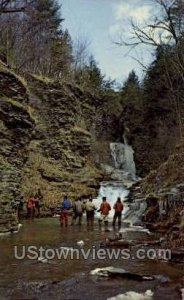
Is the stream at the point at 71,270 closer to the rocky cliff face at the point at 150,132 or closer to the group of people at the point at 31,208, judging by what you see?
the group of people at the point at 31,208

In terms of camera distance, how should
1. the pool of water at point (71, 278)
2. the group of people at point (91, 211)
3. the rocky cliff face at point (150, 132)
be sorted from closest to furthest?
the pool of water at point (71, 278)
the group of people at point (91, 211)
the rocky cliff face at point (150, 132)

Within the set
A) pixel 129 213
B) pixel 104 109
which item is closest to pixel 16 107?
pixel 129 213

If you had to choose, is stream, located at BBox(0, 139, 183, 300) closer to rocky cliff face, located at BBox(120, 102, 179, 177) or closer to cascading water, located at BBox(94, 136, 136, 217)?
cascading water, located at BBox(94, 136, 136, 217)

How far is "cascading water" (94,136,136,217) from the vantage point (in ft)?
113

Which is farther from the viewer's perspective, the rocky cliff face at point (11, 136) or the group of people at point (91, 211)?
the group of people at point (91, 211)

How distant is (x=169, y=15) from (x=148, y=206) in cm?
1222

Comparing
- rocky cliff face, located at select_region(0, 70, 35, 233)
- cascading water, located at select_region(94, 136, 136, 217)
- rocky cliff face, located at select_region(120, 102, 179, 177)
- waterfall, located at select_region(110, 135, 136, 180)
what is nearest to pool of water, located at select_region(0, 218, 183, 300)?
rocky cliff face, located at select_region(0, 70, 35, 233)

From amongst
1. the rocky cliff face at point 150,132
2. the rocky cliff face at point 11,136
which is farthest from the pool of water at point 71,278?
the rocky cliff face at point 150,132

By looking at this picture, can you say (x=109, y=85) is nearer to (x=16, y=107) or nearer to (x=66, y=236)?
(x=16, y=107)

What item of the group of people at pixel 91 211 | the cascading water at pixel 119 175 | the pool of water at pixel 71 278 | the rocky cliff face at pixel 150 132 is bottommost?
the pool of water at pixel 71 278

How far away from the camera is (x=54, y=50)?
2053 inches

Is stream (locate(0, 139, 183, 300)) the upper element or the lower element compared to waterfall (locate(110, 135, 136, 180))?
lower

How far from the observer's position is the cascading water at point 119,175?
34.4 metres

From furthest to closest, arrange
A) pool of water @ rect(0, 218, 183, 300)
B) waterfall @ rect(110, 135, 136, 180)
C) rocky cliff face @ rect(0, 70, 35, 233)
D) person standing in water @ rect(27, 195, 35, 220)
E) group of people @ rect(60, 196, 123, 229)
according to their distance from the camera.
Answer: waterfall @ rect(110, 135, 136, 180), person standing in water @ rect(27, 195, 35, 220), group of people @ rect(60, 196, 123, 229), rocky cliff face @ rect(0, 70, 35, 233), pool of water @ rect(0, 218, 183, 300)
